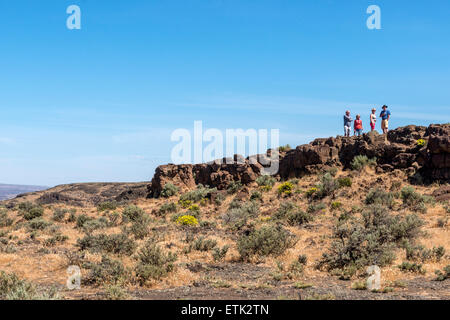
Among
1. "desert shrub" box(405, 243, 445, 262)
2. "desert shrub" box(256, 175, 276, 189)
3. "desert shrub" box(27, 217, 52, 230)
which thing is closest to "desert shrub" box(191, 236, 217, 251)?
"desert shrub" box(405, 243, 445, 262)

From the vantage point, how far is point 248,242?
12.0 m

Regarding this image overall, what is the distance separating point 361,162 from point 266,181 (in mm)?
6937

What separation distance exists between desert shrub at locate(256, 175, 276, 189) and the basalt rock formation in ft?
2.66

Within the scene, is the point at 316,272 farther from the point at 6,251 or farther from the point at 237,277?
the point at 6,251

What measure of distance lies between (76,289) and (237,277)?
3.84m

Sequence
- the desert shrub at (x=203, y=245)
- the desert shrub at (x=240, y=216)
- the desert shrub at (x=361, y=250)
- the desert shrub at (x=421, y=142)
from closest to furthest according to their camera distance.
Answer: the desert shrub at (x=361, y=250) → the desert shrub at (x=203, y=245) → the desert shrub at (x=240, y=216) → the desert shrub at (x=421, y=142)

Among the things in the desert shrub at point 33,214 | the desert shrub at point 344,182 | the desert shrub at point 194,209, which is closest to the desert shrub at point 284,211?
the desert shrub at point 344,182

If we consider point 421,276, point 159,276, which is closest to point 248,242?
point 159,276

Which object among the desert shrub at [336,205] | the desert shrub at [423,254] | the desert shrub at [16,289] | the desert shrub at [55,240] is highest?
the desert shrub at [336,205]

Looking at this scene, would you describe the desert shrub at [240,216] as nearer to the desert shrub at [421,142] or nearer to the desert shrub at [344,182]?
the desert shrub at [344,182]

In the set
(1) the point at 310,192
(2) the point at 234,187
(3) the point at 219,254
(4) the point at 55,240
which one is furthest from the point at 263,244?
(2) the point at 234,187

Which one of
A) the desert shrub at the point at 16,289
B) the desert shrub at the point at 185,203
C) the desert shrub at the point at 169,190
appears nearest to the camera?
the desert shrub at the point at 16,289

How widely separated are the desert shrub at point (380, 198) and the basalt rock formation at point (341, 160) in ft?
15.5

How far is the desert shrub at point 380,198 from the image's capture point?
1919 cm
